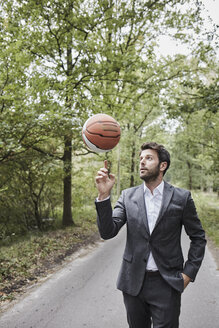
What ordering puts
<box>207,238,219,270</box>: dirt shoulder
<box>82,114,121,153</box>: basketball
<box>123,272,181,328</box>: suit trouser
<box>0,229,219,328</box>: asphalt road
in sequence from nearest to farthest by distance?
<box>123,272,181,328</box>: suit trouser < <box>82,114,121,153</box>: basketball < <box>0,229,219,328</box>: asphalt road < <box>207,238,219,270</box>: dirt shoulder

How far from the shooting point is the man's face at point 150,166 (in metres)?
2.34

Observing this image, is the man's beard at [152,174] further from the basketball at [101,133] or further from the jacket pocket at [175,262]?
the basketball at [101,133]

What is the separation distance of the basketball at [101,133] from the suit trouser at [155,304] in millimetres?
1740

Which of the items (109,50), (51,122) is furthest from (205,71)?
(51,122)

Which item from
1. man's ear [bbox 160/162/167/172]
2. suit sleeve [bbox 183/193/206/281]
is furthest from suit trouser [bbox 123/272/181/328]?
man's ear [bbox 160/162/167/172]

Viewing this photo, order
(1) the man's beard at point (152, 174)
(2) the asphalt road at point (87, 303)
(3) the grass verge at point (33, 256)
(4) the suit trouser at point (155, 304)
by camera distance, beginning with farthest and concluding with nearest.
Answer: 1. (3) the grass verge at point (33, 256)
2. (2) the asphalt road at point (87, 303)
3. (1) the man's beard at point (152, 174)
4. (4) the suit trouser at point (155, 304)

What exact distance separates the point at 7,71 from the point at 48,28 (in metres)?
4.75

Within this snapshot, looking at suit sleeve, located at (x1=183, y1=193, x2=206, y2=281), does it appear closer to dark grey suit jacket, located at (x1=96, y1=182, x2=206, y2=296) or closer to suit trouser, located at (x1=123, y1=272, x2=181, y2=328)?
dark grey suit jacket, located at (x1=96, y1=182, x2=206, y2=296)

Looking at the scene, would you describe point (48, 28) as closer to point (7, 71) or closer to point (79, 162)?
point (7, 71)

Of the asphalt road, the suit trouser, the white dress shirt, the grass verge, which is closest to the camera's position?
the suit trouser

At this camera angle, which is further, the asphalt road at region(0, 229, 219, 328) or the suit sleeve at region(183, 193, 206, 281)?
the asphalt road at region(0, 229, 219, 328)

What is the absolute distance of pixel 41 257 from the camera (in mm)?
6855

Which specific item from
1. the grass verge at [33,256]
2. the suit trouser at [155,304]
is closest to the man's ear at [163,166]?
the suit trouser at [155,304]

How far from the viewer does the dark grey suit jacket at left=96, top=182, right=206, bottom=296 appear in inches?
85.0
